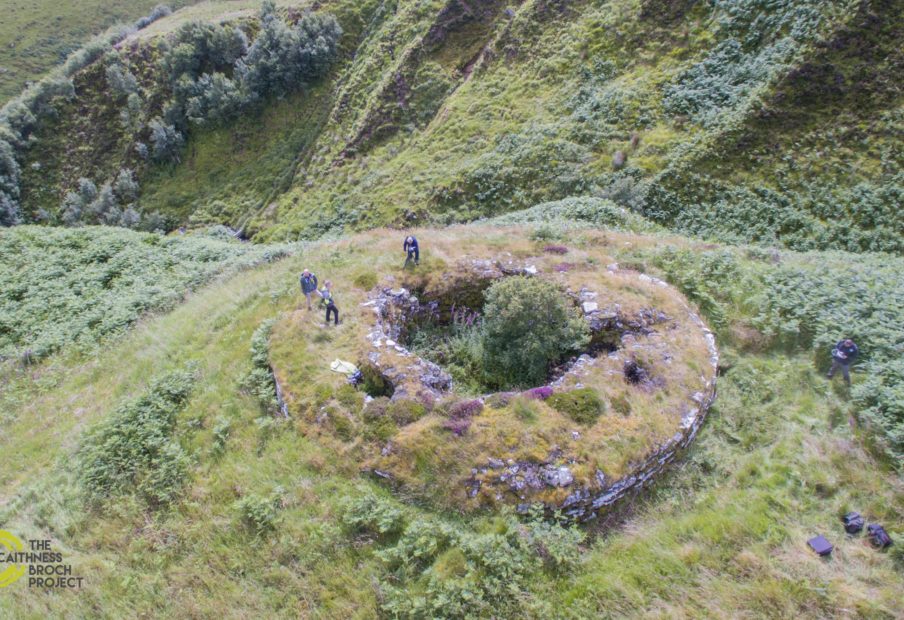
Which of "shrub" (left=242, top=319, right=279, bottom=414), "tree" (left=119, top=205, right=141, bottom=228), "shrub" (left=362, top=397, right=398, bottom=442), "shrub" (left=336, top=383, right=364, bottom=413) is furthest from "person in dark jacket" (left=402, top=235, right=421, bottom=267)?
"tree" (left=119, top=205, right=141, bottom=228)

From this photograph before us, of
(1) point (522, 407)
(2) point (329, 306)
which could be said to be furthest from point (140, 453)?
(1) point (522, 407)

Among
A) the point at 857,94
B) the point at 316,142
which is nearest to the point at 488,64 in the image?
the point at 316,142

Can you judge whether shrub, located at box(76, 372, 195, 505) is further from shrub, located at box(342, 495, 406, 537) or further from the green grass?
the green grass

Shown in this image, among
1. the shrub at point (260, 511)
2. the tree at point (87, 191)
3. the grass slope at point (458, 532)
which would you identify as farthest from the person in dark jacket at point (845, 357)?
the tree at point (87, 191)

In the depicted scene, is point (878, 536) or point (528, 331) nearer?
point (878, 536)

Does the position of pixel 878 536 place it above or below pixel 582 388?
below

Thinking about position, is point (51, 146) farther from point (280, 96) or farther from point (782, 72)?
point (782, 72)

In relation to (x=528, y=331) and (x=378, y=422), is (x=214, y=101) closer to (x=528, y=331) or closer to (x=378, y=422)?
(x=528, y=331)
